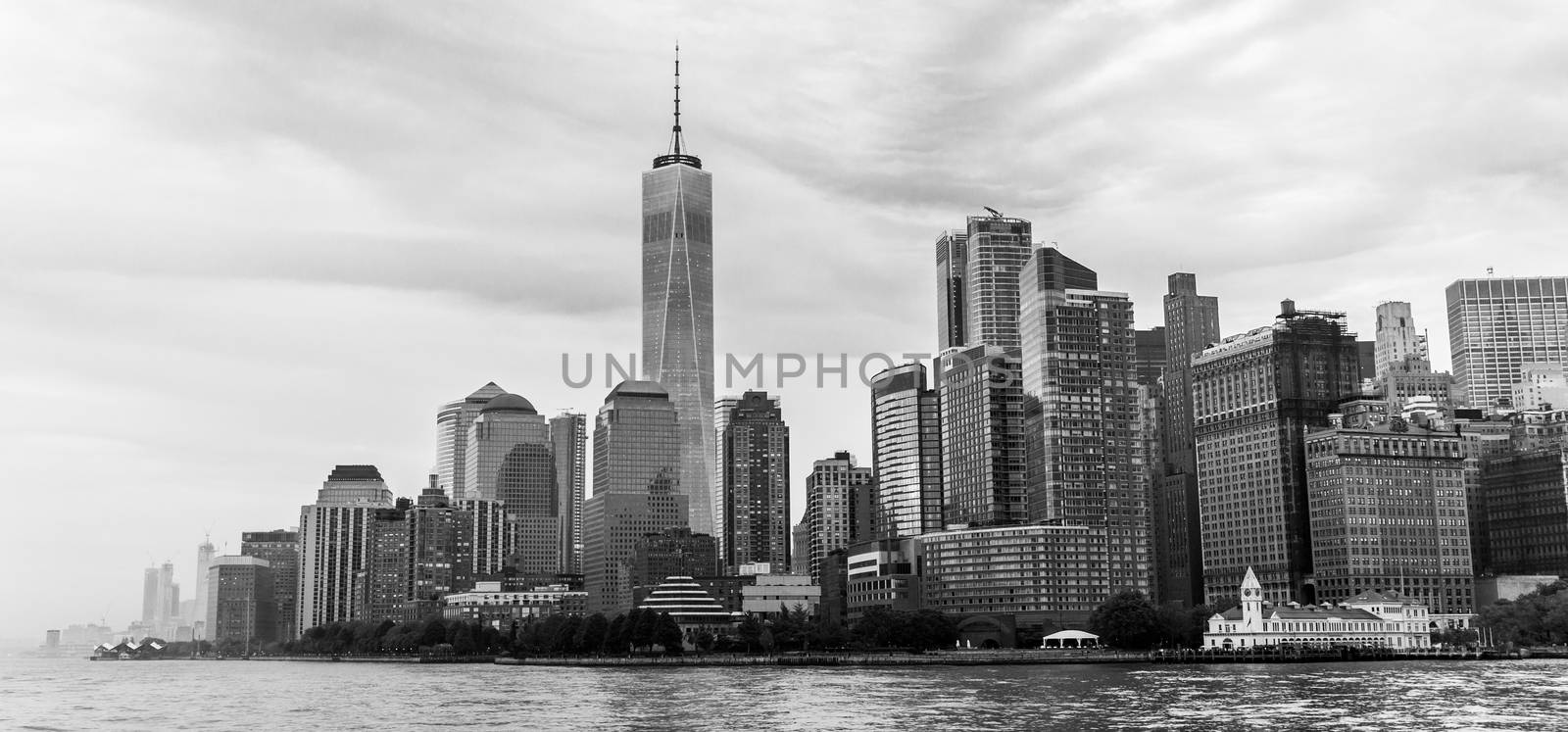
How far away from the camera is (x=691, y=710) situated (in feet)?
488

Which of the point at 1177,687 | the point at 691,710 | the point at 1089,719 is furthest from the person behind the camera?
the point at 1177,687

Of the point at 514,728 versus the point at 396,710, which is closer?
the point at 514,728

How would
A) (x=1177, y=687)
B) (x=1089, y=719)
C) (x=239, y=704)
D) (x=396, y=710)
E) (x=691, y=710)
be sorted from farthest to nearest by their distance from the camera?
(x=239, y=704) < (x=1177, y=687) < (x=396, y=710) < (x=691, y=710) < (x=1089, y=719)

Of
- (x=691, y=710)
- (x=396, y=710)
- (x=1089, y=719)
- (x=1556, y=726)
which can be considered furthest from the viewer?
(x=396, y=710)

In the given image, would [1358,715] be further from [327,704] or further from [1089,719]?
[327,704]

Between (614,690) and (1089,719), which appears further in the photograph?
(614,690)

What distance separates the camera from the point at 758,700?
160125mm

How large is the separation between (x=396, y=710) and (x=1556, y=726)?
103 metres

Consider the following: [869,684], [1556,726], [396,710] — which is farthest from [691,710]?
[1556,726]

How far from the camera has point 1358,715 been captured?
130750 millimetres

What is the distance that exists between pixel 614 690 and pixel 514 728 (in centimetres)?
5677

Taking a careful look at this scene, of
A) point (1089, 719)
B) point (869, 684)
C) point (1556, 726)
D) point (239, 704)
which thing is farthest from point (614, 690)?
point (1556, 726)

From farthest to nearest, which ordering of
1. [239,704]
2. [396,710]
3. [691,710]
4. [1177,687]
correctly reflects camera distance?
[239,704] → [1177,687] → [396,710] → [691,710]

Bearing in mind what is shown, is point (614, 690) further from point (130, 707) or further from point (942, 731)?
point (942, 731)
